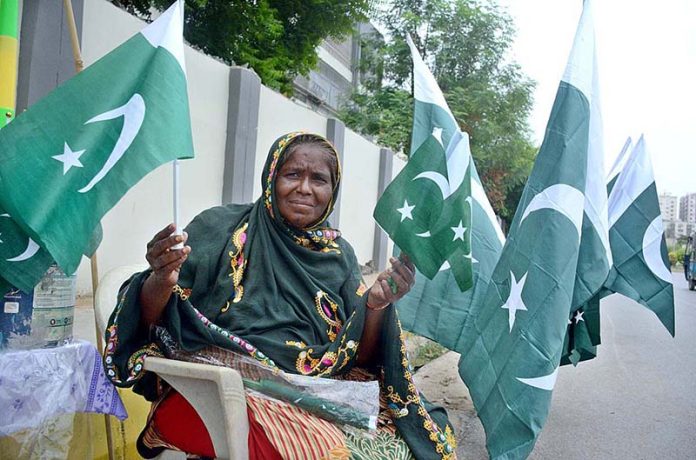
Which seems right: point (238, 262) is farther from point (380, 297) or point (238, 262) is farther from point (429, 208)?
point (429, 208)

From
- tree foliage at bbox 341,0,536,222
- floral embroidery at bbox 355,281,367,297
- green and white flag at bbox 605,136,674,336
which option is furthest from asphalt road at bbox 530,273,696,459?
tree foliage at bbox 341,0,536,222

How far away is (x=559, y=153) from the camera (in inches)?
110

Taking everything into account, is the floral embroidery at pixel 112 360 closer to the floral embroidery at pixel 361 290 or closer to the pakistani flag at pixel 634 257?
the floral embroidery at pixel 361 290

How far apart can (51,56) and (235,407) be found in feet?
12.8

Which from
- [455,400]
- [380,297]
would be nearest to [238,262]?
[380,297]

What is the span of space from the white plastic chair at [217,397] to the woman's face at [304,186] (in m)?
0.75

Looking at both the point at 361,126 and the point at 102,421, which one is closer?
the point at 102,421

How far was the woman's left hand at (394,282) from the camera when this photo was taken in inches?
72.2

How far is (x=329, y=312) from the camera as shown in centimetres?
224

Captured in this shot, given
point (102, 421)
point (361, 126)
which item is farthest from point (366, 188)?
point (102, 421)

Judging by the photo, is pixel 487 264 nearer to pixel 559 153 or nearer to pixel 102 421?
pixel 559 153

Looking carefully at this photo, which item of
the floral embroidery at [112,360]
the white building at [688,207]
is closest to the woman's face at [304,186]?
the floral embroidery at [112,360]

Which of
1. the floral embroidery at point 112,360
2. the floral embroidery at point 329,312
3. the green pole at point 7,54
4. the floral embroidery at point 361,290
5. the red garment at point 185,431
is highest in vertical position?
the green pole at point 7,54

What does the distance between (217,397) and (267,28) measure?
7398 mm
